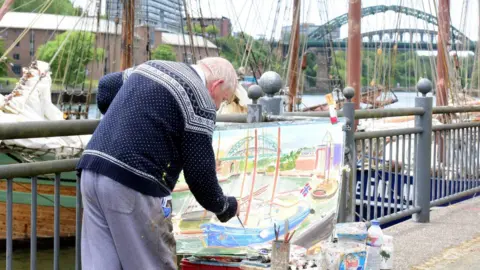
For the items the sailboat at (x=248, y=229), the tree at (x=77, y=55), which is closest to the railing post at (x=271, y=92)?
the sailboat at (x=248, y=229)

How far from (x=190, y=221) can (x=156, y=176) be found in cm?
93

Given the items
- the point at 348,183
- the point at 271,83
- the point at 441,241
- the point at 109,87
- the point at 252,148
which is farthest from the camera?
the point at 441,241

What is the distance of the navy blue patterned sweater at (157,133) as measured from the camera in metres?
2.97

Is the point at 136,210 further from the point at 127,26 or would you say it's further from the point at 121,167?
the point at 127,26

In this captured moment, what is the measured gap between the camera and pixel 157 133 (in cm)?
299

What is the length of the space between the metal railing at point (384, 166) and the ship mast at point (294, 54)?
15.9 meters

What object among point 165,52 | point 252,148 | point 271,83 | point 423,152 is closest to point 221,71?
point 252,148

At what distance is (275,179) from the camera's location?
13.6 feet

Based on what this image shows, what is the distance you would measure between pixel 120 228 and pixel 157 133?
0.43m

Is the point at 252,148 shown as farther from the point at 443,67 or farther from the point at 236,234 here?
the point at 443,67

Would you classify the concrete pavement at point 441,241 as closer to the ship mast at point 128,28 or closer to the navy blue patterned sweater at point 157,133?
the navy blue patterned sweater at point 157,133

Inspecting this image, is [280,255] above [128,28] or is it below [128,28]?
below

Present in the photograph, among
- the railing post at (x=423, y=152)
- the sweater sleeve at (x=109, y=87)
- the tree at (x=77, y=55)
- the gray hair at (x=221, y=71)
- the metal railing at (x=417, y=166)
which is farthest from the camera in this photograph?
the tree at (x=77, y=55)

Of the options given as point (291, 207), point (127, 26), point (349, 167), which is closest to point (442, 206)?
point (349, 167)
